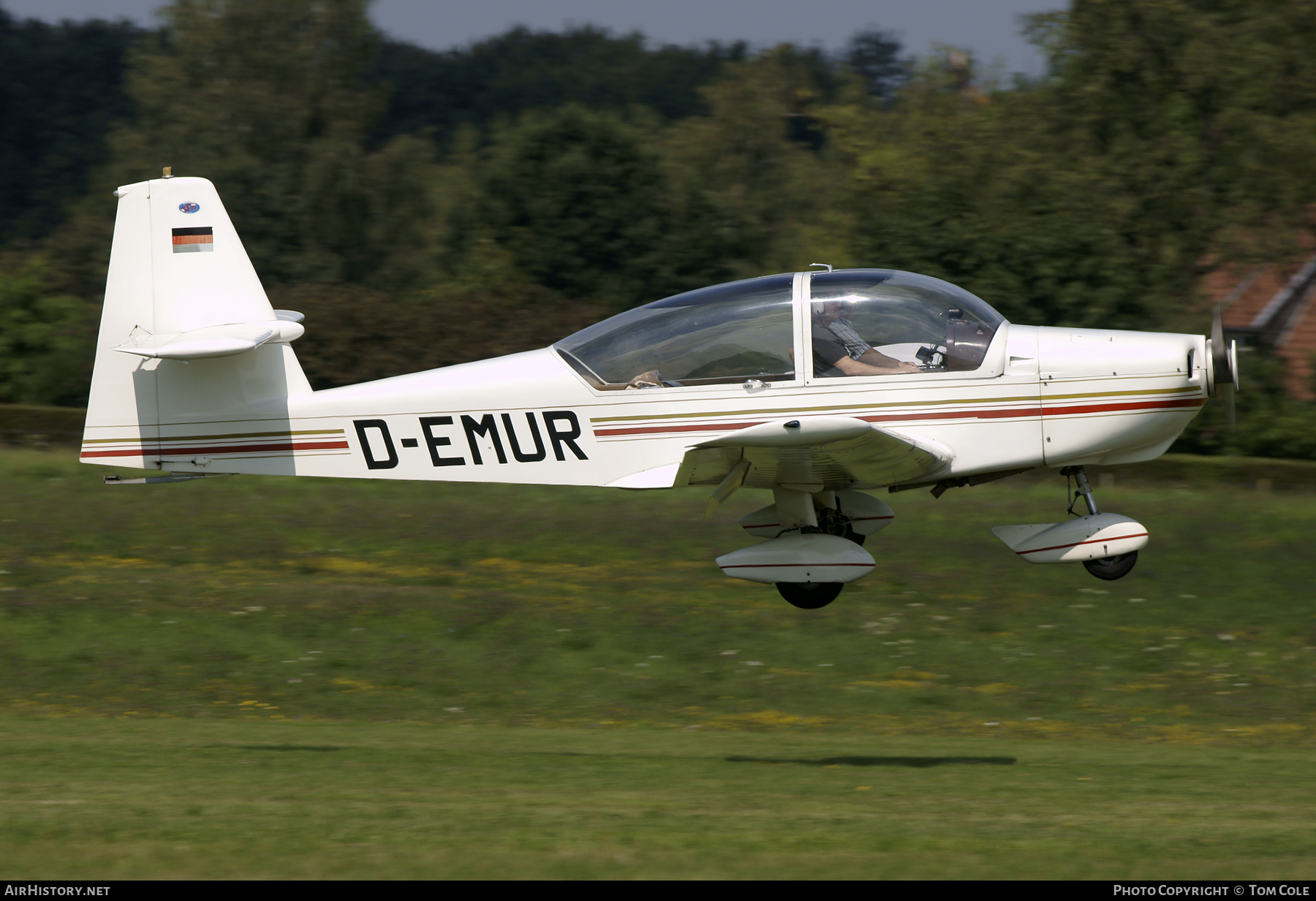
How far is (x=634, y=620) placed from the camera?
→ 51.0ft

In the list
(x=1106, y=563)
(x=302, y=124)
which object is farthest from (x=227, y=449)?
(x=302, y=124)

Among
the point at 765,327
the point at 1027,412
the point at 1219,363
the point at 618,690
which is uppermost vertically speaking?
the point at 765,327

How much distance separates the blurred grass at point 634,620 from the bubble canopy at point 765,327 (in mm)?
5418

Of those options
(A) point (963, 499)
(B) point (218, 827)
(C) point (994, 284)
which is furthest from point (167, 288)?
(C) point (994, 284)

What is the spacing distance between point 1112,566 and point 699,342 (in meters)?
3.05

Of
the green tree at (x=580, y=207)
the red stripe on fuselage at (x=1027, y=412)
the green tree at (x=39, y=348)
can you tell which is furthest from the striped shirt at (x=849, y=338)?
the green tree at (x=580, y=207)

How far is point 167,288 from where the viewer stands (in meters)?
9.00

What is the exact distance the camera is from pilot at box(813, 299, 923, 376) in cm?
846

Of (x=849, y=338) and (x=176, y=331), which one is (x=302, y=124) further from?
(x=849, y=338)

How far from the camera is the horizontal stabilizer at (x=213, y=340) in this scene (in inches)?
342

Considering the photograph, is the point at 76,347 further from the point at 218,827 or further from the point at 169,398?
the point at 218,827

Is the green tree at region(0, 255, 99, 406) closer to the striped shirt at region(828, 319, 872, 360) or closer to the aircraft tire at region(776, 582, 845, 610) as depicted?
the aircraft tire at region(776, 582, 845, 610)

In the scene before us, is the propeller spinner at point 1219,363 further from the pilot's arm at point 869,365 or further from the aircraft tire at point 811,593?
the aircraft tire at point 811,593

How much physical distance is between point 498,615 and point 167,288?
297 inches
